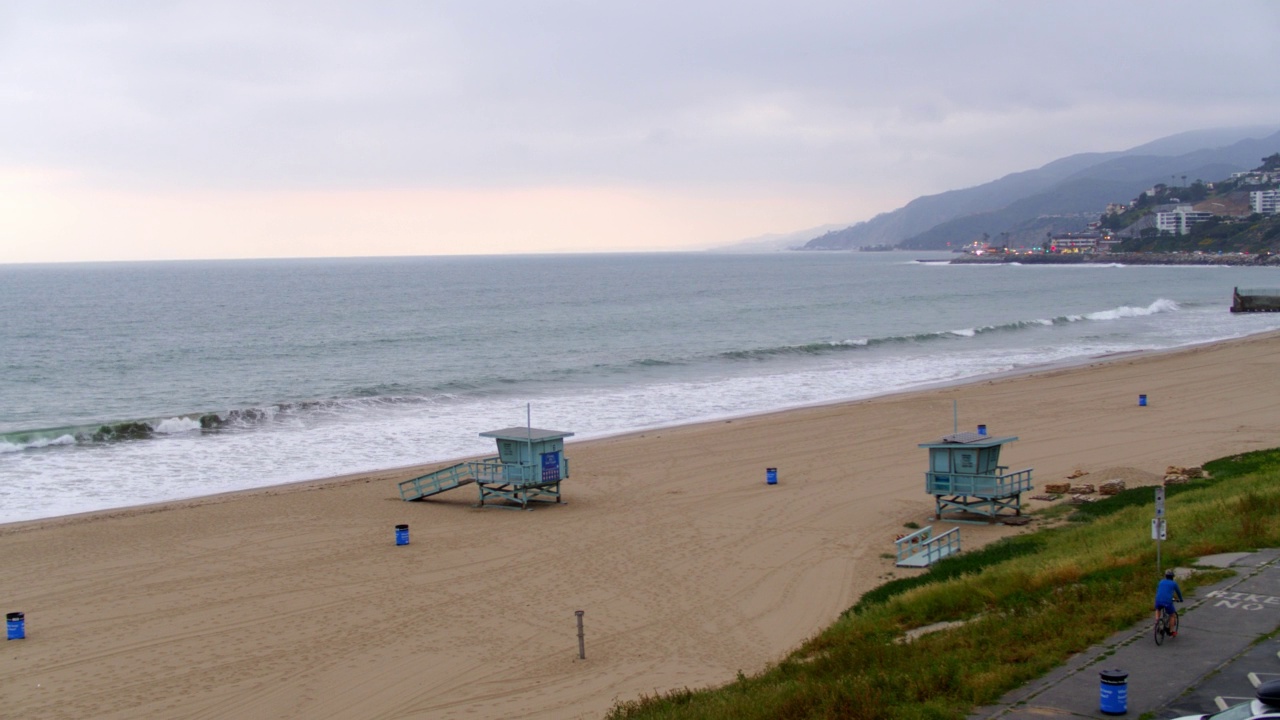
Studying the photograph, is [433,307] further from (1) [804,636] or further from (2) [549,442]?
(1) [804,636]

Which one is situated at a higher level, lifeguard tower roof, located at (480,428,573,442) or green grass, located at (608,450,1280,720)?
lifeguard tower roof, located at (480,428,573,442)

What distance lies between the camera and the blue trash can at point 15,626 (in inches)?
678

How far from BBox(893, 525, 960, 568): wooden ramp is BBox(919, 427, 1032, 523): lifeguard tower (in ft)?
6.22

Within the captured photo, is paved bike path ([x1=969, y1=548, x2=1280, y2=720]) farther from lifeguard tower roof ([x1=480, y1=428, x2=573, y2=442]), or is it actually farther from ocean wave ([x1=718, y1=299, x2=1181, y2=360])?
ocean wave ([x1=718, y1=299, x2=1181, y2=360])

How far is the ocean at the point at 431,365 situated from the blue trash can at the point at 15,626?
10100mm

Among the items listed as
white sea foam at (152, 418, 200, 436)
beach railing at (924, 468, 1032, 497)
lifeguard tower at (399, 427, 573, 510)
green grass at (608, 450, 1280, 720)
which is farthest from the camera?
white sea foam at (152, 418, 200, 436)

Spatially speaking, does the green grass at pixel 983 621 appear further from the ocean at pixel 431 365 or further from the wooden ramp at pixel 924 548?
the ocean at pixel 431 365

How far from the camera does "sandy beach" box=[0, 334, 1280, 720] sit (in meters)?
15.2

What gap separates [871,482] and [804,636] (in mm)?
11906

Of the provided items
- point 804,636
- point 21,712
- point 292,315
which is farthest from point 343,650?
point 292,315

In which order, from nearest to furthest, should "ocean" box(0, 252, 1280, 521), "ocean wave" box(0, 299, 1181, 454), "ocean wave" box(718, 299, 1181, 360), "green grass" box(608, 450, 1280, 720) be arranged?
"green grass" box(608, 450, 1280, 720)
"ocean" box(0, 252, 1280, 521)
"ocean wave" box(0, 299, 1181, 454)
"ocean wave" box(718, 299, 1181, 360)

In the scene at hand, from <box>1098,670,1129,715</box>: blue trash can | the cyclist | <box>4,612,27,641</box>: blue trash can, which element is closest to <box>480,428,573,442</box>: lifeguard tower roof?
<box>4,612,27,641</box>: blue trash can

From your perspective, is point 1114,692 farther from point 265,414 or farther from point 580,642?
point 265,414

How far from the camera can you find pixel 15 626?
17281 mm
